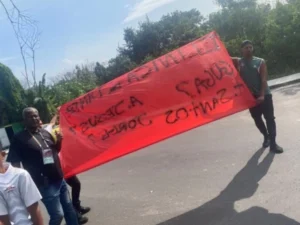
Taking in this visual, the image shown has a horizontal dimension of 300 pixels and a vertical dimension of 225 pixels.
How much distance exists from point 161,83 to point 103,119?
86 centimetres

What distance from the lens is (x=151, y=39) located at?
33844 mm

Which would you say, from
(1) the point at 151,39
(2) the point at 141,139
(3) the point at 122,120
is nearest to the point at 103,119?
(3) the point at 122,120

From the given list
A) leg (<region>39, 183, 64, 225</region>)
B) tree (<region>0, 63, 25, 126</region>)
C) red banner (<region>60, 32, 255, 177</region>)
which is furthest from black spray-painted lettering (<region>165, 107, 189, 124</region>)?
tree (<region>0, 63, 25, 126</region>)

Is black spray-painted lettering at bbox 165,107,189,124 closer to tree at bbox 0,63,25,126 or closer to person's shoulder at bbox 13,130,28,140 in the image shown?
person's shoulder at bbox 13,130,28,140

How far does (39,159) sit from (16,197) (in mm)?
1453

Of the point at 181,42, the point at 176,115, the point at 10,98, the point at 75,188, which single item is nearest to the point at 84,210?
the point at 75,188

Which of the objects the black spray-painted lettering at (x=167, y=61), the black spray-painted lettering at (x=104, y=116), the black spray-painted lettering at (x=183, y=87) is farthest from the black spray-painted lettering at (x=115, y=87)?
the black spray-painted lettering at (x=183, y=87)

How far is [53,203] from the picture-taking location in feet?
13.8

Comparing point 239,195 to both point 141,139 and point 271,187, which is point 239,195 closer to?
point 271,187

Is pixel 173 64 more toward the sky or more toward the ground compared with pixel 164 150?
more toward the sky

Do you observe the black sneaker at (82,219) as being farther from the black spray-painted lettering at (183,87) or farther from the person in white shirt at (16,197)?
the person in white shirt at (16,197)

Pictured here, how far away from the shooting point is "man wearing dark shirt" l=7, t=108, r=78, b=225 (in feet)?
13.7

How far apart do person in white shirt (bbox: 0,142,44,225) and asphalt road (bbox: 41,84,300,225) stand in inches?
91.6

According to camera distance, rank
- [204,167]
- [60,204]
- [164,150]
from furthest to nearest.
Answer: [164,150], [204,167], [60,204]
